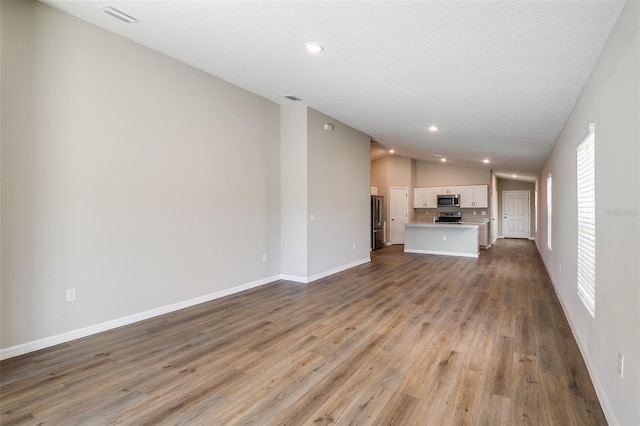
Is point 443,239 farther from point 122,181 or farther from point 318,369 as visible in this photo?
point 122,181

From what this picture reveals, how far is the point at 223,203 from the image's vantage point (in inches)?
→ 177

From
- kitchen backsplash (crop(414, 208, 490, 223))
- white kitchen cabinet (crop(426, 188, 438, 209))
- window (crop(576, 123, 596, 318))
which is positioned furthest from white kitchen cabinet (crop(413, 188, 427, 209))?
window (crop(576, 123, 596, 318))

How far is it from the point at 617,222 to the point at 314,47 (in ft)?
8.69

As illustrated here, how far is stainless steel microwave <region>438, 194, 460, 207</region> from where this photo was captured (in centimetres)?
1042

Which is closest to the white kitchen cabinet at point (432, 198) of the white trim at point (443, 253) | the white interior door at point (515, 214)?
the white trim at point (443, 253)

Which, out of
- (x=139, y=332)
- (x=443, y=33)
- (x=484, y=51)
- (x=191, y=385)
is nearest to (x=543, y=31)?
(x=484, y=51)

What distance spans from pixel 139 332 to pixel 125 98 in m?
2.43

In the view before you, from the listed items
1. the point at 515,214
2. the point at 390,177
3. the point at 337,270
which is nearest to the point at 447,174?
the point at 390,177

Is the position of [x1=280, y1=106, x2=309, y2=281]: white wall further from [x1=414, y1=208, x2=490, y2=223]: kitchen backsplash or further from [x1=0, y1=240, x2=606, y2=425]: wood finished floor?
[x1=414, y1=208, x2=490, y2=223]: kitchen backsplash

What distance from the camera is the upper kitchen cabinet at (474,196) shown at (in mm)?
10227

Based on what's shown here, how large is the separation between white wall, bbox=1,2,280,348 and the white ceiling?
358mm

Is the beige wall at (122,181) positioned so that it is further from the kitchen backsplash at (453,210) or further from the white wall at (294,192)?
the kitchen backsplash at (453,210)

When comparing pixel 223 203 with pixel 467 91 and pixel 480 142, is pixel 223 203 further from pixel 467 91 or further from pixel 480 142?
pixel 480 142

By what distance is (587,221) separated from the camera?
2.67 meters
